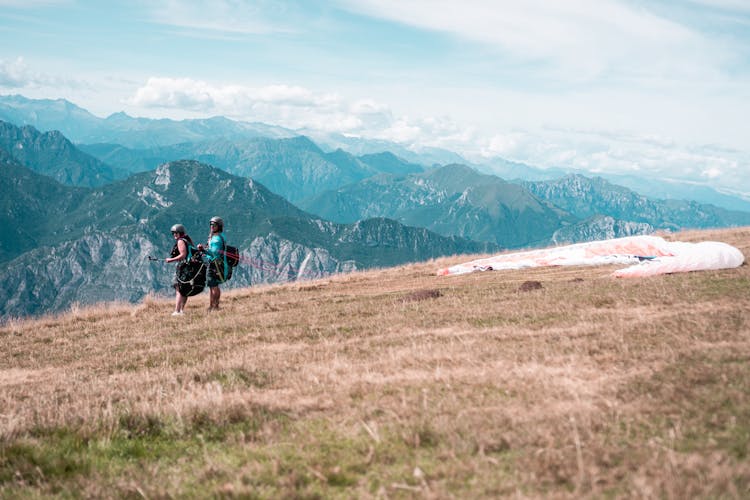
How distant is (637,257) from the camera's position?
77.9ft

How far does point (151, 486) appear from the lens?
533 centimetres

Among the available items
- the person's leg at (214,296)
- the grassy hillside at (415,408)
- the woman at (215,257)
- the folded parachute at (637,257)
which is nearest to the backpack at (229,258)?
the woman at (215,257)

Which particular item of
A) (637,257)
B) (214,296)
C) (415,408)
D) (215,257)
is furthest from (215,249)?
(637,257)

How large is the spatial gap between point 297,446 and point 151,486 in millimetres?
1521

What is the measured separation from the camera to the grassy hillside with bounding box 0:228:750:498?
201 inches

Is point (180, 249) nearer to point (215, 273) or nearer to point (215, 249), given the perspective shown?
point (215, 249)

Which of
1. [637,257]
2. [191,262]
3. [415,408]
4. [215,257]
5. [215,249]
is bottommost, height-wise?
[415,408]

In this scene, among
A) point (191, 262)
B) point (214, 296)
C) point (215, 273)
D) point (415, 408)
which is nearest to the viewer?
point (415, 408)

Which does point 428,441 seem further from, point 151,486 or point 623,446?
point 151,486

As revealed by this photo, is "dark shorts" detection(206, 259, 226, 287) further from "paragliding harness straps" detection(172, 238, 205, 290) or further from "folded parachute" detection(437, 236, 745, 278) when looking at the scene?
"folded parachute" detection(437, 236, 745, 278)

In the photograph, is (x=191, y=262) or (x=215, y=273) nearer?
(x=191, y=262)

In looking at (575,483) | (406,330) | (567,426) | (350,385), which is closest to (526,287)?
(406,330)

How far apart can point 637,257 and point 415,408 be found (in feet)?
66.5

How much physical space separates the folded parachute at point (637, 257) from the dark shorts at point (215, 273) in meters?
11.6
